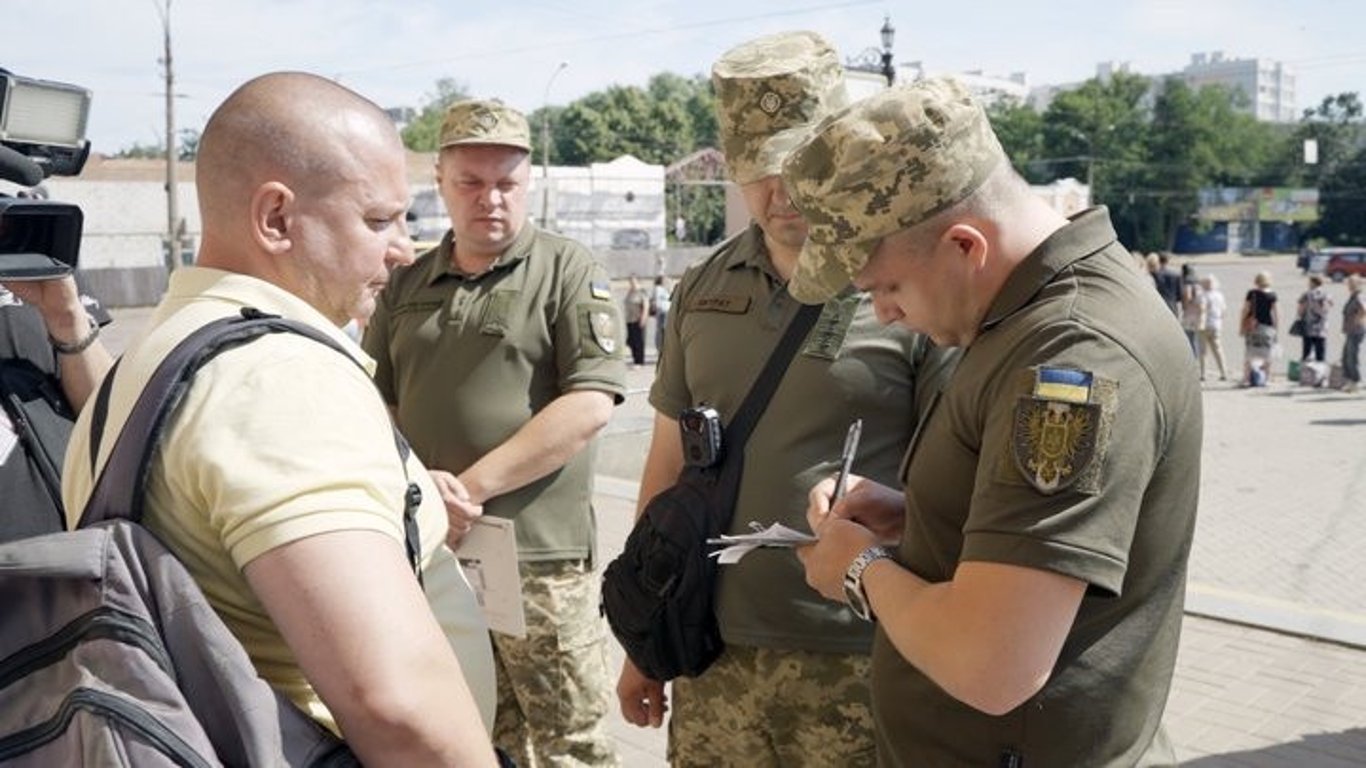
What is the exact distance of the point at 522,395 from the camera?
358 cm

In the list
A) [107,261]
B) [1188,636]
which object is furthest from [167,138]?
[1188,636]

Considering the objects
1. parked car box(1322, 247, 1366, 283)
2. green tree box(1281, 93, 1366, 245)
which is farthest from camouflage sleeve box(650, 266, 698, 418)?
green tree box(1281, 93, 1366, 245)

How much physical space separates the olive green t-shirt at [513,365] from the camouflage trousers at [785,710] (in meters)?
1.01

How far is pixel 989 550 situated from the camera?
1.60 meters

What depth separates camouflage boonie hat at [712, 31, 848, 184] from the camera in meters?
2.67

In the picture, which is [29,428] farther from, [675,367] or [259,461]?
[259,461]

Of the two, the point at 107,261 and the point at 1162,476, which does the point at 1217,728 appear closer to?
the point at 1162,476

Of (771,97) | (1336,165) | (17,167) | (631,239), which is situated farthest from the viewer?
(1336,165)

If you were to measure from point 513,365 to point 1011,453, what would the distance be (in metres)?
2.18

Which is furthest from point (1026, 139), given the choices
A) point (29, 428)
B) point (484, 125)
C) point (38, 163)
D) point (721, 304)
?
point (38, 163)

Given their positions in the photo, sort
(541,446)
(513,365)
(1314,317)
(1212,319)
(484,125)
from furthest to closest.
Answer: (1212,319) → (1314,317) → (484,125) → (513,365) → (541,446)

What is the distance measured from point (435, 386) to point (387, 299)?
413 millimetres

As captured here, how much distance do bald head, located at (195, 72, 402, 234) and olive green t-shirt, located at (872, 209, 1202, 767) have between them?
2.96 ft

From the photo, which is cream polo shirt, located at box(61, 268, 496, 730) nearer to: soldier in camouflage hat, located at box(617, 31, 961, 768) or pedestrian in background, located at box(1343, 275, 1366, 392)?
soldier in camouflage hat, located at box(617, 31, 961, 768)
